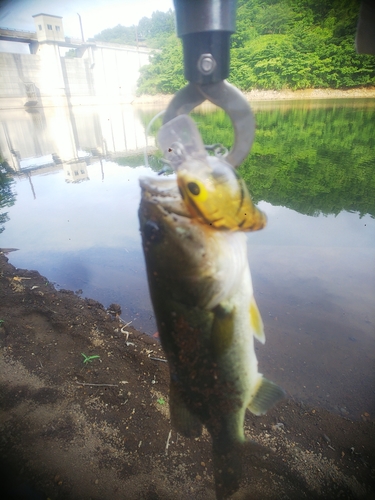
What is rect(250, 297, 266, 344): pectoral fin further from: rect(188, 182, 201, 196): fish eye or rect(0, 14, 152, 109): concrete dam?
rect(0, 14, 152, 109): concrete dam

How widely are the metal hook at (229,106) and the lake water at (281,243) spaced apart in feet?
2.30

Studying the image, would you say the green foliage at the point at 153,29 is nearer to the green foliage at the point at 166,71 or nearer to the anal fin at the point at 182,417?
the green foliage at the point at 166,71

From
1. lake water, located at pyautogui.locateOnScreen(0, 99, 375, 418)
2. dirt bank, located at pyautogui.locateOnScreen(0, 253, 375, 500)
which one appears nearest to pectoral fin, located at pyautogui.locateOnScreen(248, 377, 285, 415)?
lake water, located at pyautogui.locateOnScreen(0, 99, 375, 418)

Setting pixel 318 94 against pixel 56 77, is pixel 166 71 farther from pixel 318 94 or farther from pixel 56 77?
pixel 56 77

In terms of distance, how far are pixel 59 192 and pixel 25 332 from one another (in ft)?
29.0

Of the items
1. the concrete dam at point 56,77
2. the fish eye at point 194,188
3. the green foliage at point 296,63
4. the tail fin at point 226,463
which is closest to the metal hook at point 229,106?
the fish eye at point 194,188

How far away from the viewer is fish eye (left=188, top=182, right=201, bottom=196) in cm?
109

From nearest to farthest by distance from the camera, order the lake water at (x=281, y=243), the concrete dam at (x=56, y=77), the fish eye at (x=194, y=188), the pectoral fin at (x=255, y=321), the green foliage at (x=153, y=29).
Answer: the fish eye at (x=194, y=188)
the pectoral fin at (x=255, y=321)
the green foliage at (x=153, y=29)
the lake water at (x=281, y=243)
the concrete dam at (x=56, y=77)

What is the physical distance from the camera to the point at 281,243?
25.6 feet

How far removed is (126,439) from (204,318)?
2.74 metres

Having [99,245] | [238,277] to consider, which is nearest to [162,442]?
[238,277]

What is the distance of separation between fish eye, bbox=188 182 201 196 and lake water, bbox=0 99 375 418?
3.05 feet

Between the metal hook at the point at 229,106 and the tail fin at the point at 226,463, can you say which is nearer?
the metal hook at the point at 229,106

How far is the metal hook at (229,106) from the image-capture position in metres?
1.13
